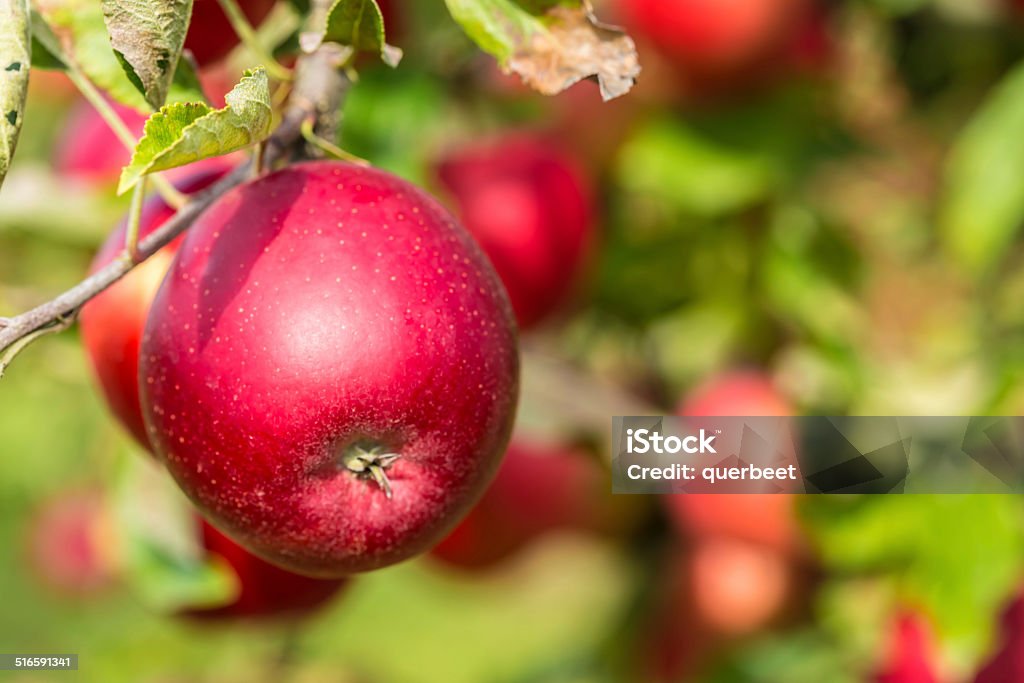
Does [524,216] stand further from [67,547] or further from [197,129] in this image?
[67,547]

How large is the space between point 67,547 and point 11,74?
166 centimetres

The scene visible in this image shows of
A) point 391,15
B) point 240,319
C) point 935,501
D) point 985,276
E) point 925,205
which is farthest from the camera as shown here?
point 925,205

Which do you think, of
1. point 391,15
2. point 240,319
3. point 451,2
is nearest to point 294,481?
point 240,319

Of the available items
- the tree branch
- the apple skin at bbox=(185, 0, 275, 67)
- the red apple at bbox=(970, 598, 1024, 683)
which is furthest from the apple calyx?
the red apple at bbox=(970, 598, 1024, 683)

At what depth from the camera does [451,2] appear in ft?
1.87

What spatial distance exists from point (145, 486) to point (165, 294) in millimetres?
514

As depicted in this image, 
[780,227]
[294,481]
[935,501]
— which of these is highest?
[294,481]

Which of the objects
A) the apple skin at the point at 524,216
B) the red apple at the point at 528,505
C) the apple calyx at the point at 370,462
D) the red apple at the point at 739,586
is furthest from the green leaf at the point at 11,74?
the red apple at the point at 739,586

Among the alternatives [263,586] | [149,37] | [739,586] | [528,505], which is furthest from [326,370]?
[739,586]

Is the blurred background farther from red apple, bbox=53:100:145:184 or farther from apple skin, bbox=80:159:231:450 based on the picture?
apple skin, bbox=80:159:231:450

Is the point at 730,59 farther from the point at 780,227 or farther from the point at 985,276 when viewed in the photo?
the point at 985,276

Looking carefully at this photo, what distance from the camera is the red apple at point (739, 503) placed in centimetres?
128

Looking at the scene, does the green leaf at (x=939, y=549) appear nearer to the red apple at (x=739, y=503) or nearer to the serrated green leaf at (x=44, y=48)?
the red apple at (x=739, y=503)

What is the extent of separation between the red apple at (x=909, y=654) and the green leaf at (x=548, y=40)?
2.35 ft
